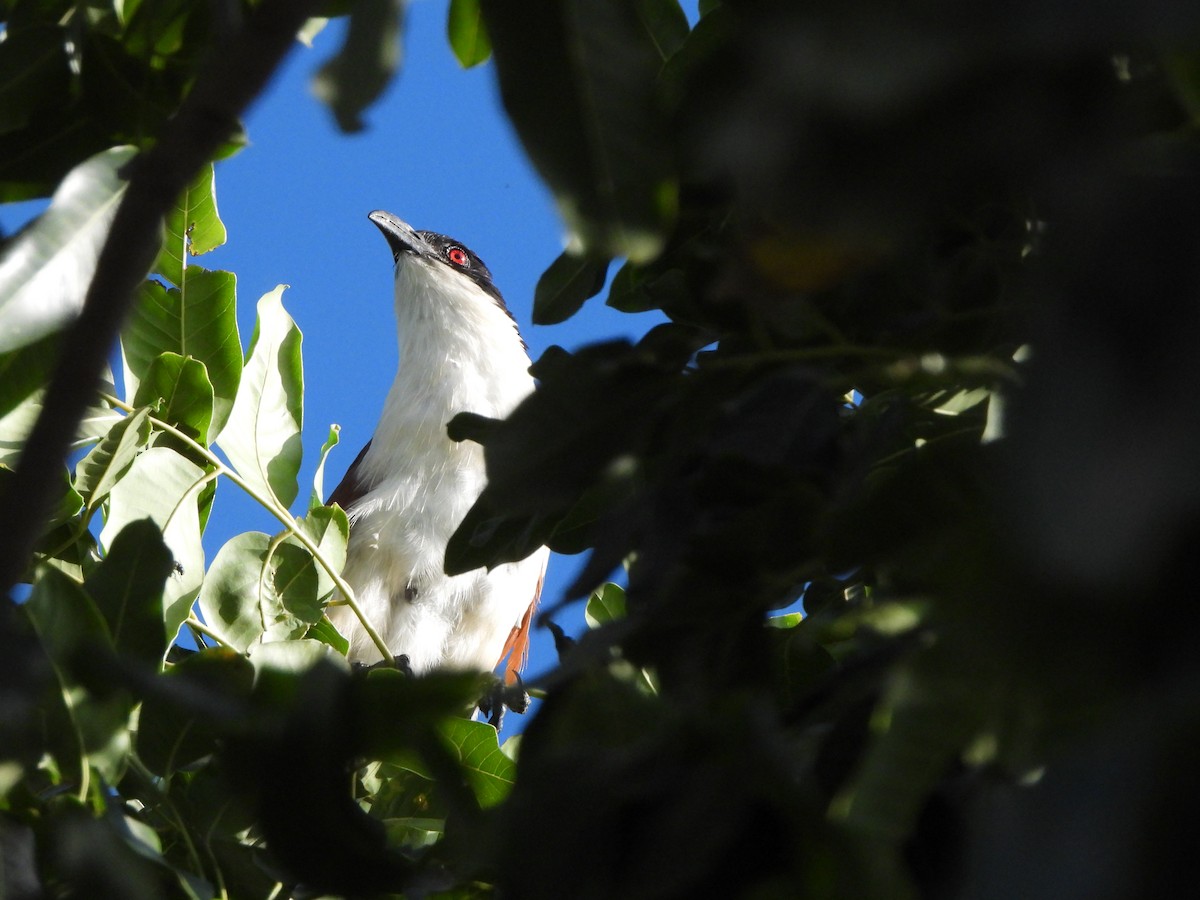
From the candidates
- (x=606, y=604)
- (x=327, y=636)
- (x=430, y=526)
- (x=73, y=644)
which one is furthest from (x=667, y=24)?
(x=430, y=526)

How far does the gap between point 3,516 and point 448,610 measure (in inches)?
166

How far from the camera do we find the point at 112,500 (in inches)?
84.4

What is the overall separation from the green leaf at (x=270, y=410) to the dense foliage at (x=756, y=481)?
37.3 inches

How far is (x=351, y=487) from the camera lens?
5230mm

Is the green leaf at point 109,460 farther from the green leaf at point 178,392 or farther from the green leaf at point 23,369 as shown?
the green leaf at point 23,369

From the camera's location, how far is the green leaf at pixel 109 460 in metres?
2.07

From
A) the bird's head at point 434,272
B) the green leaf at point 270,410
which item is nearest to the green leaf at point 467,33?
the green leaf at point 270,410

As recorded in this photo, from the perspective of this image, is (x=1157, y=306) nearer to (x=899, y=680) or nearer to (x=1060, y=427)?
(x=1060, y=427)

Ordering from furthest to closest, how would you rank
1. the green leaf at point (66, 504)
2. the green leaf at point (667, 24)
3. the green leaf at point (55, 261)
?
1. the green leaf at point (66, 504)
2. the green leaf at point (667, 24)
3. the green leaf at point (55, 261)

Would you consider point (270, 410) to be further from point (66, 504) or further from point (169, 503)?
point (66, 504)

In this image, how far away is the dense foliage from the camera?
19.5 inches

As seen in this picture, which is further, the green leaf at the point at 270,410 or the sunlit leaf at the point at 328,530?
the sunlit leaf at the point at 328,530

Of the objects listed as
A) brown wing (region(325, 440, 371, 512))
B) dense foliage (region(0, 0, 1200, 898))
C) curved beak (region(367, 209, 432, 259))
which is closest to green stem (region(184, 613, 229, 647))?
dense foliage (region(0, 0, 1200, 898))

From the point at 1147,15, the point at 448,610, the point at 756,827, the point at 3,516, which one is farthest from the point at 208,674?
the point at 448,610
